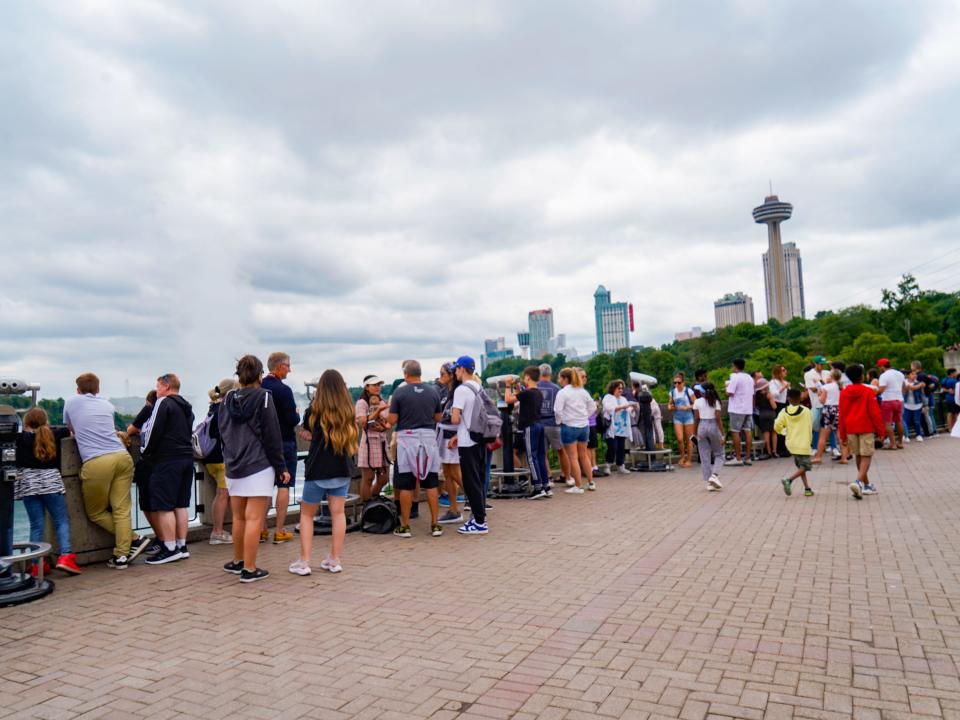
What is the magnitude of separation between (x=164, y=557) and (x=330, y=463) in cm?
217

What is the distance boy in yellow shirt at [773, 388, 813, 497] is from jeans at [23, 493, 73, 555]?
8.84 m

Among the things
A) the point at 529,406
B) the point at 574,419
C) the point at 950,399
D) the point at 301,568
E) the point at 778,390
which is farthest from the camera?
the point at 950,399

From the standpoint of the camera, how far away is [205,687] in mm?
4113

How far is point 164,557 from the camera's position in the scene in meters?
7.29

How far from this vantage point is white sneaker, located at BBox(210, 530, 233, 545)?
27.0 ft

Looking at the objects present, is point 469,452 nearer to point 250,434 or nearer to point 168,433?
point 250,434

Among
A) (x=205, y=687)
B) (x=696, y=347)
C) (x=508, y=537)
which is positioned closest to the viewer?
(x=205, y=687)

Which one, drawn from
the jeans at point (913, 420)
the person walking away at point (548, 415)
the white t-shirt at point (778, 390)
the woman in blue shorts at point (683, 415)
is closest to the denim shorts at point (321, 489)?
the person walking away at point (548, 415)

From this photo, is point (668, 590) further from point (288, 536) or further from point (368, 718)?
point (288, 536)

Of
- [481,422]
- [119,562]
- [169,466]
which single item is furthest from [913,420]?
[119,562]

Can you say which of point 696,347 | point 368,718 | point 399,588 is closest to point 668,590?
point 399,588

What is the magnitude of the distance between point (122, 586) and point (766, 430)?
13270 millimetres

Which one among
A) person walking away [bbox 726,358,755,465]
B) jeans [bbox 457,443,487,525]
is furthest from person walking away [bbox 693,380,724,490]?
jeans [bbox 457,443,487,525]

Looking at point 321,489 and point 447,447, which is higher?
point 447,447
